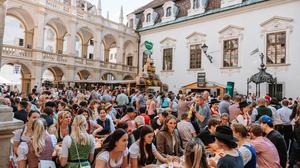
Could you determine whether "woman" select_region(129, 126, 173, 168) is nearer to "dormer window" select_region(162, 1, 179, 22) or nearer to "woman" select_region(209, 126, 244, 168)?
"woman" select_region(209, 126, 244, 168)

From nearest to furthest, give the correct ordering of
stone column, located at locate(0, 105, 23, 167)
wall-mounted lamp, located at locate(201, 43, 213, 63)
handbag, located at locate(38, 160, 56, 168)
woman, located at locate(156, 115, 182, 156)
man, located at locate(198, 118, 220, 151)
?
1. stone column, located at locate(0, 105, 23, 167)
2. handbag, located at locate(38, 160, 56, 168)
3. woman, located at locate(156, 115, 182, 156)
4. man, located at locate(198, 118, 220, 151)
5. wall-mounted lamp, located at locate(201, 43, 213, 63)

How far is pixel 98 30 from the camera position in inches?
1053

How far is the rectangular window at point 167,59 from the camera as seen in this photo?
27625 mm

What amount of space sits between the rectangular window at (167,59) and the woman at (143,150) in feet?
75.5

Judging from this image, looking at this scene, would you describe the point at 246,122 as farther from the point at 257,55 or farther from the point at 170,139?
the point at 257,55

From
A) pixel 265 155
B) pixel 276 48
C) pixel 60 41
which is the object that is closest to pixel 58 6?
pixel 60 41

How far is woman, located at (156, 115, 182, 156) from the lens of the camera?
552 centimetres

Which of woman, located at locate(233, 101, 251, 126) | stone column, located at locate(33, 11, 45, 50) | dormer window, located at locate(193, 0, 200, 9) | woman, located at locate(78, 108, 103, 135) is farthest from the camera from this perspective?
dormer window, located at locate(193, 0, 200, 9)

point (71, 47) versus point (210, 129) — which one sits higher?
point (71, 47)

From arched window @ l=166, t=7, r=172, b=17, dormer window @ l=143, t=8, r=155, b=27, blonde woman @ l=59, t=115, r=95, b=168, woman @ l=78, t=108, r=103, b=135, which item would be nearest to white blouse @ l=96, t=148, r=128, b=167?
blonde woman @ l=59, t=115, r=95, b=168

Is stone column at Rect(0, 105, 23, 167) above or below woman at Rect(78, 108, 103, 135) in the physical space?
above

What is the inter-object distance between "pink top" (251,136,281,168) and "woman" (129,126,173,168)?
182 cm

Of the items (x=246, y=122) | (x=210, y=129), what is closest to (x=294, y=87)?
(x=246, y=122)

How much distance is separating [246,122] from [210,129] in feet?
7.99
